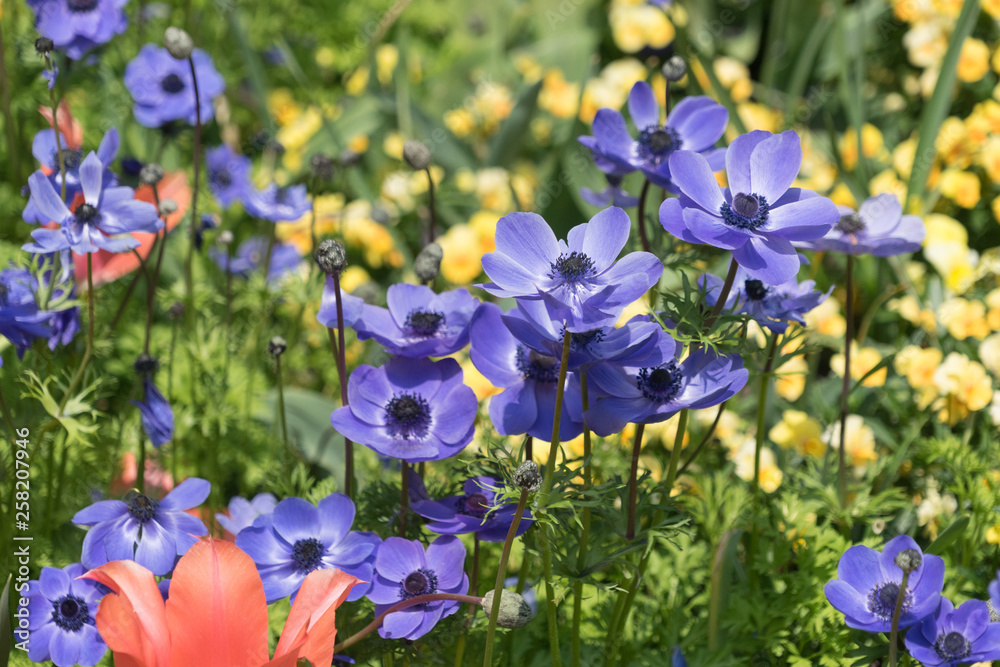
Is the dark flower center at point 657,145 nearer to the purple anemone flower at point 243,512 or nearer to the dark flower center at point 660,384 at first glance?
the dark flower center at point 660,384

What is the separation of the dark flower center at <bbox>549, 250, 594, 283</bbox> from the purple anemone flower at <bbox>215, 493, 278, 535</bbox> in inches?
→ 17.2

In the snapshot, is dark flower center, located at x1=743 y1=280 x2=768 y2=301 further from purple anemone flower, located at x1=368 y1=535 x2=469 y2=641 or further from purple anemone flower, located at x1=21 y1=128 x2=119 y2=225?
purple anemone flower, located at x1=21 y1=128 x2=119 y2=225

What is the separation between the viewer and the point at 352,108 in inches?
94.5

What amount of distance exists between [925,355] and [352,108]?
5.40ft

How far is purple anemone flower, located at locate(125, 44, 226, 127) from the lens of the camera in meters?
1.51

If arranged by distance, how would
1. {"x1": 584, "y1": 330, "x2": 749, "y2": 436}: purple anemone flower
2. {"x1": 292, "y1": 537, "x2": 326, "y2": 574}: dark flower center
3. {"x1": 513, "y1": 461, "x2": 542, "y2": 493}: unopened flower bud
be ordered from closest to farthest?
1. {"x1": 513, "y1": 461, "x2": 542, "y2": 493}: unopened flower bud
2. {"x1": 584, "y1": 330, "x2": 749, "y2": 436}: purple anemone flower
3. {"x1": 292, "y1": 537, "x2": 326, "y2": 574}: dark flower center

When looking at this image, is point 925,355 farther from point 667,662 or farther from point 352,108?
point 352,108

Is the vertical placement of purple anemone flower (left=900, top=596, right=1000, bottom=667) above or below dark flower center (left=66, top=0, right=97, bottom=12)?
below

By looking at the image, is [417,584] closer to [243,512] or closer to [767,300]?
[243,512]

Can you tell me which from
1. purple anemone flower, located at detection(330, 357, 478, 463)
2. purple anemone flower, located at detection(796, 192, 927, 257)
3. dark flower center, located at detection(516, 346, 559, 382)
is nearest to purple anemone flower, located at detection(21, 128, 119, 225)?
purple anemone flower, located at detection(330, 357, 478, 463)

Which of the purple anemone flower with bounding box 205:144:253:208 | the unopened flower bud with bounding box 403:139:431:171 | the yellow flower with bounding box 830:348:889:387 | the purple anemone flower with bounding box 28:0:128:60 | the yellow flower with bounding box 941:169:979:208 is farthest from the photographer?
the yellow flower with bounding box 941:169:979:208

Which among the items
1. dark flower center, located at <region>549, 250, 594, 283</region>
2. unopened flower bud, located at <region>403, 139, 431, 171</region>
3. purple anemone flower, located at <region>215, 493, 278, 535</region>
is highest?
unopened flower bud, located at <region>403, 139, 431, 171</region>

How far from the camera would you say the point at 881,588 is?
884mm

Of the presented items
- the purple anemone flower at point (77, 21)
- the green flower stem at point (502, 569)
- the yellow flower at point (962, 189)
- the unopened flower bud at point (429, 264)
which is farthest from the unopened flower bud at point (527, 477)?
the yellow flower at point (962, 189)
